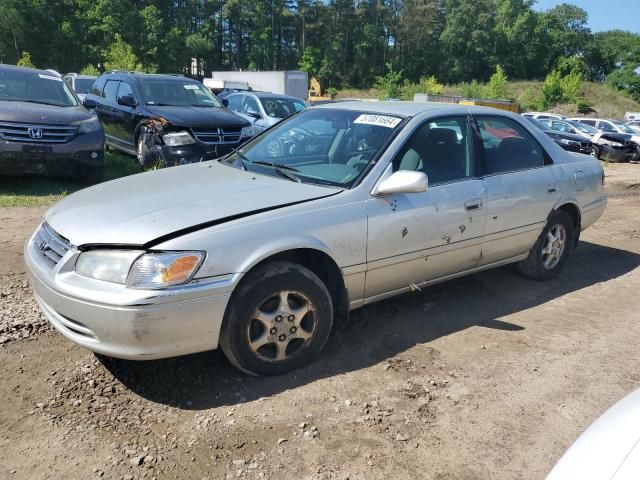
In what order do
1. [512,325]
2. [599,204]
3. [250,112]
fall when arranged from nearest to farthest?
[512,325]
[599,204]
[250,112]

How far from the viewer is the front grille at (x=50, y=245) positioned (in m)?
2.94

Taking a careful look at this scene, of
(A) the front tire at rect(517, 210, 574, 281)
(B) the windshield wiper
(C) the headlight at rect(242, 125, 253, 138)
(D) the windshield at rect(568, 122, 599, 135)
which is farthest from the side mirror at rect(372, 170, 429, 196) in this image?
(D) the windshield at rect(568, 122, 599, 135)

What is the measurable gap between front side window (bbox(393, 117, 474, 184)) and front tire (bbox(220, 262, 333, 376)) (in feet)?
3.58

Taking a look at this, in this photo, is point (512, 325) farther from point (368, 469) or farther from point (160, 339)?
point (160, 339)

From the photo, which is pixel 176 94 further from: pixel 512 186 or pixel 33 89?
pixel 512 186

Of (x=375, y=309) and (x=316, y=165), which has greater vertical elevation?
(x=316, y=165)

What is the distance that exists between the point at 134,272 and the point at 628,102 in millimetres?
70784

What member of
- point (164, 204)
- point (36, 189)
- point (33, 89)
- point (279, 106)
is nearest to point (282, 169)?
point (164, 204)

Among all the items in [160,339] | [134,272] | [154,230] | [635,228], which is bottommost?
[635,228]

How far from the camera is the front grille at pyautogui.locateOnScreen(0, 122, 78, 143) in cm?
675

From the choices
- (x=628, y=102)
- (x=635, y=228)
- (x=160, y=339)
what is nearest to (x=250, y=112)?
(x=635, y=228)

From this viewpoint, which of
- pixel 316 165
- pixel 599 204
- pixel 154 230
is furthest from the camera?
pixel 599 204

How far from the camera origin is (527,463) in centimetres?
258

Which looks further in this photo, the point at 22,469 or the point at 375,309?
the point at 375,309
